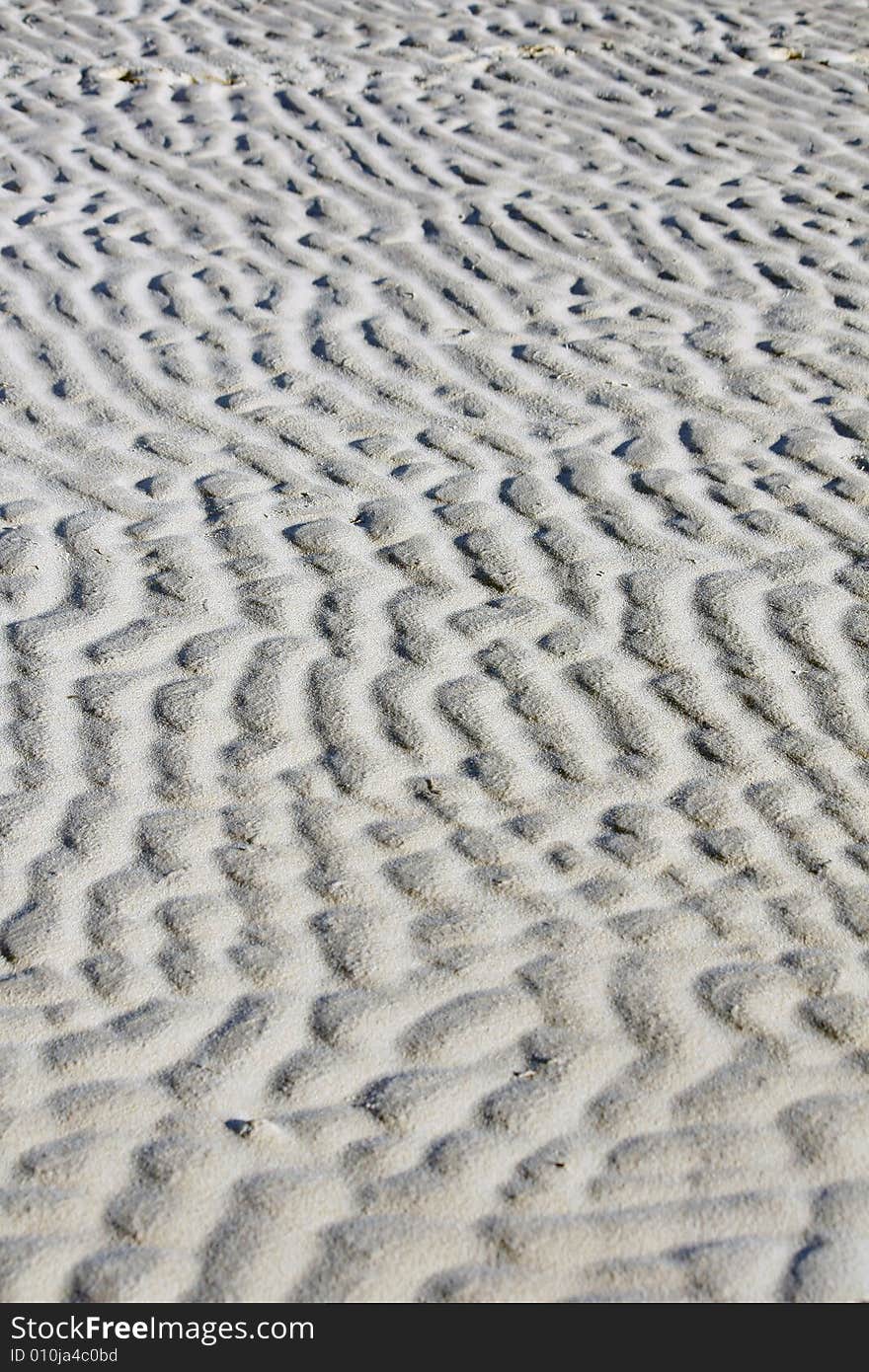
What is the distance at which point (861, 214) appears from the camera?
5.76 m

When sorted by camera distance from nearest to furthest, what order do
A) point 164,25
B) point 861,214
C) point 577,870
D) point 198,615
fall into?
point 577,870 < point 198,615 < point 861,214 < point 164,25

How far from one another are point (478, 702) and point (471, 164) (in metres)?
3.45

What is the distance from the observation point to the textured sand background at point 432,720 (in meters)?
2.23

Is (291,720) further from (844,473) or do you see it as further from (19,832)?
(844,473)

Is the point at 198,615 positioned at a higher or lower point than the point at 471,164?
lower

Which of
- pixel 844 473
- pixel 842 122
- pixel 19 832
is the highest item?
pixel 842 122

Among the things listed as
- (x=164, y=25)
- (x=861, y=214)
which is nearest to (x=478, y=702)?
(x=861, y=214)

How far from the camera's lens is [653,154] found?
6273 millimetres

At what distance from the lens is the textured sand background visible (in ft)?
7.30

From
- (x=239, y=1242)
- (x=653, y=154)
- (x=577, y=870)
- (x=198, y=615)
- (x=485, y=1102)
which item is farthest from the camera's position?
(x=653, y=154)

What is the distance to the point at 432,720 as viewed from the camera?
3219 millimetres

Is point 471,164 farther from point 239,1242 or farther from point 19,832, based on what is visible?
point 239,1242

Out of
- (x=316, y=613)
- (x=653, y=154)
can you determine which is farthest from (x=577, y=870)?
(x=653, y=154)

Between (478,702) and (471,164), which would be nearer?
(478,702)
